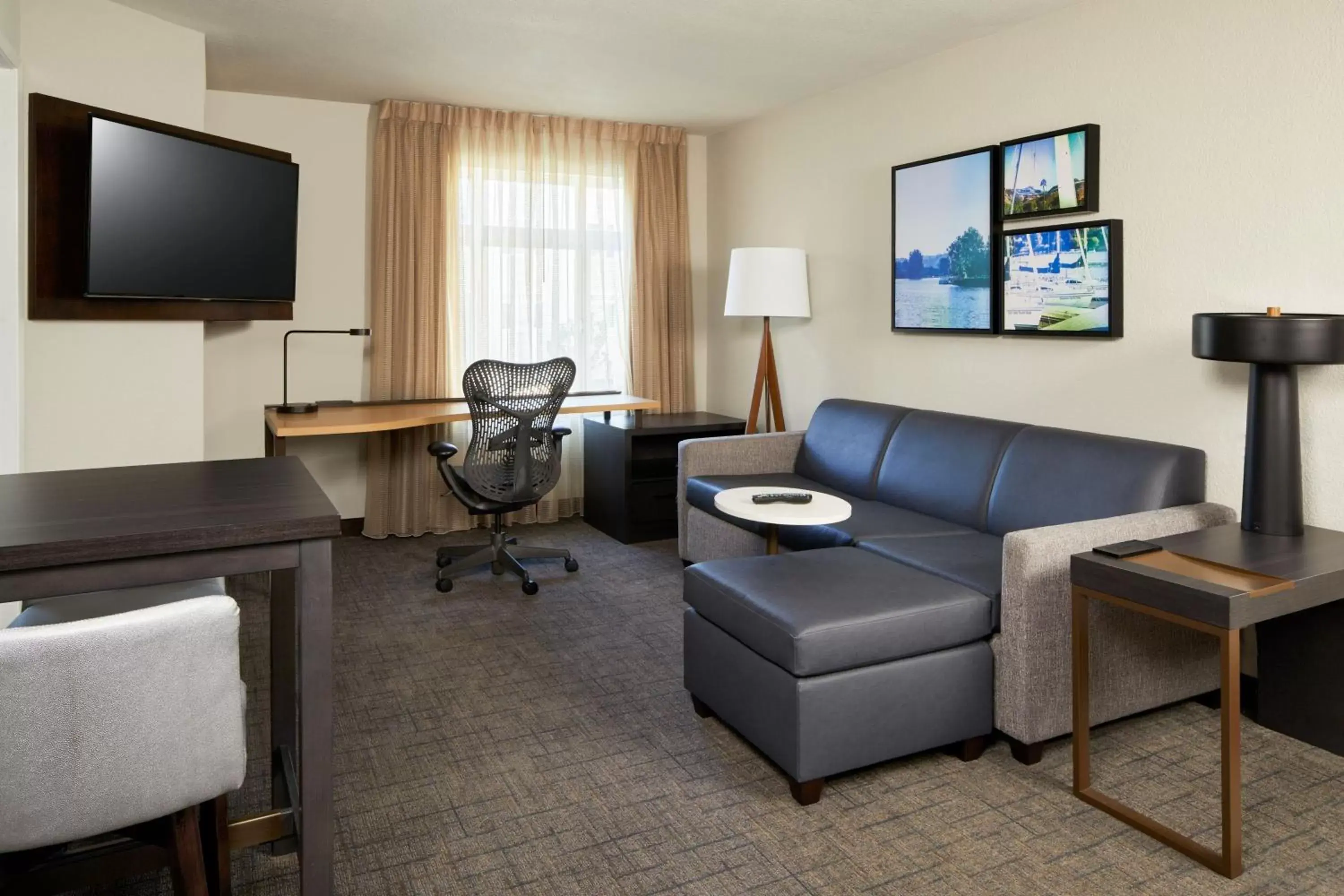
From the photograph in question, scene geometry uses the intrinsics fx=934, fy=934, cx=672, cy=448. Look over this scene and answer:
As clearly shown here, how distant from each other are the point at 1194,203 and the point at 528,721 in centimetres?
274

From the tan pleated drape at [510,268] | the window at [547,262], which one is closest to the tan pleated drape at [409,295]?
the tan pleated drape at [510,268]

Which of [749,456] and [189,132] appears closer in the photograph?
[189,132]

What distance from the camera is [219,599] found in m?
1.44

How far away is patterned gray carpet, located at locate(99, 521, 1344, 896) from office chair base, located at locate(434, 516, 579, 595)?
85 cm

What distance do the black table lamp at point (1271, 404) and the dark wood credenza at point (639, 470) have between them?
2912 millimetres

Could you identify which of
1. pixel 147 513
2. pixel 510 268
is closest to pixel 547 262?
pixel 510 268

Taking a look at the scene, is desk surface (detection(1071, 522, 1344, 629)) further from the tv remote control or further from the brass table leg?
the tv remote control

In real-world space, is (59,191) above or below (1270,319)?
above

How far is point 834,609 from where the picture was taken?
8.15 feet

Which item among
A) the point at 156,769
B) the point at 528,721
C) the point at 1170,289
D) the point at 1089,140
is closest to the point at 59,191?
the point at 528,721

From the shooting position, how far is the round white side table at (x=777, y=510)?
320 cm

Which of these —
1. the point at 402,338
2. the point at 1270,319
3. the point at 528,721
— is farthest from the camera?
the point at 402,338

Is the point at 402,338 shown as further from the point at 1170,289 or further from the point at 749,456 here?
the point at 1170,289

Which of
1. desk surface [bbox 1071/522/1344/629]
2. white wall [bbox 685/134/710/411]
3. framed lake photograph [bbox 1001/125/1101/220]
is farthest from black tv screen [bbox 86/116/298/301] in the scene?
desk surface [bbox 1071/522/1344/629]
